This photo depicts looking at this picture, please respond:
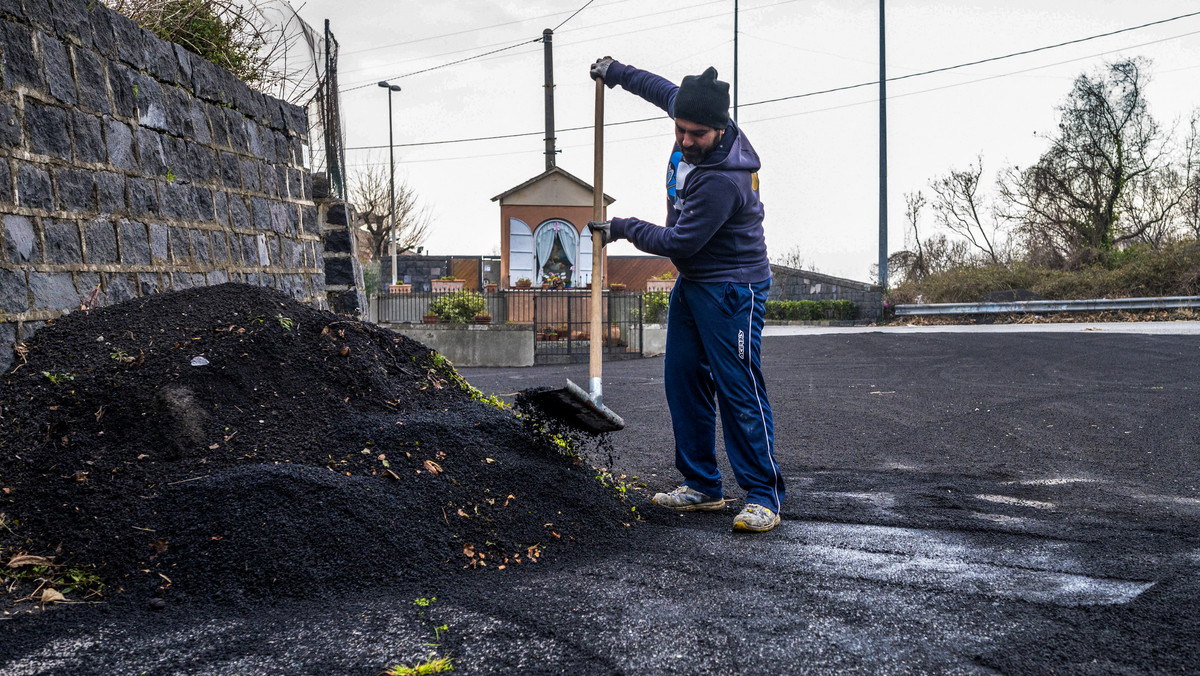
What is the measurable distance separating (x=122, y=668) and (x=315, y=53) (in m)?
7.69

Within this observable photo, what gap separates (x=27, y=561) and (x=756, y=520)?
2.75 meters

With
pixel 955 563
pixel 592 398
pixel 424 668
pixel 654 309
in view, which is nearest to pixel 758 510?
pixel 955 563

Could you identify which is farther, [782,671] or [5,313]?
[5,313]

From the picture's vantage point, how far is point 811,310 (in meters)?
25.9

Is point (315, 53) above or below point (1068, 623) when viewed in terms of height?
above

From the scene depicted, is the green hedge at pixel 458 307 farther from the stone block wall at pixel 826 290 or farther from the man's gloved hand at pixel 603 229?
the man's gloved hand at pixel 603 229

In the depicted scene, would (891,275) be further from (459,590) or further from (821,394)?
(459,590)

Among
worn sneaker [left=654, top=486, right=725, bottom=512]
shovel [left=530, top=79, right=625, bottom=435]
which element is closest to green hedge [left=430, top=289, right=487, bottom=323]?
shovel [left=530, top=79, right=625, bottom=435]

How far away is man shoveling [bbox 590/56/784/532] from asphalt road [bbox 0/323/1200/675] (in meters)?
0.43

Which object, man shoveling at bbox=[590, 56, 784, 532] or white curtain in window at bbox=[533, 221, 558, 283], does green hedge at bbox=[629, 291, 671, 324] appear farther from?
man shoveling at bbox=[590, 56, 784, 532]

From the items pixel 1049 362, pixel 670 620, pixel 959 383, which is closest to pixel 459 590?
pixel 670 620

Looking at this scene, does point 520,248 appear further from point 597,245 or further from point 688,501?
point 688,501

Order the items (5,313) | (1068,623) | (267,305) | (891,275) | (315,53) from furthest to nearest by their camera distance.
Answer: (891,275) → (315,53) → (267,305) → (5,313) → (1068,623)

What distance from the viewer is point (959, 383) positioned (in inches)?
380
